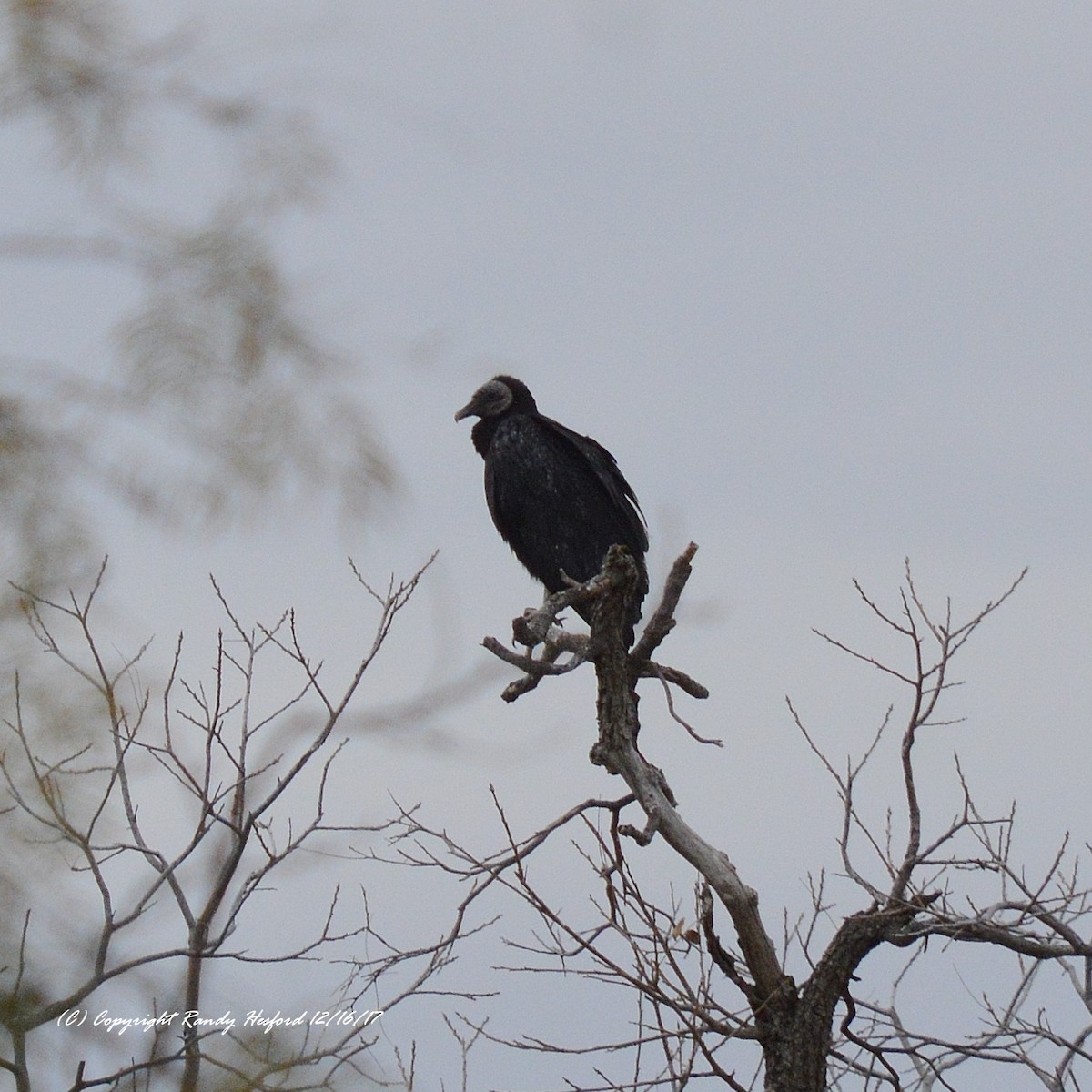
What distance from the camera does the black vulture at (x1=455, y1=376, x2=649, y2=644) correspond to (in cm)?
521

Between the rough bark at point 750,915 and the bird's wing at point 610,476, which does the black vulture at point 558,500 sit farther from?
the rough bark at point 750,915

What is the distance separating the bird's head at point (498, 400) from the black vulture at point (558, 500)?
0.21 metres

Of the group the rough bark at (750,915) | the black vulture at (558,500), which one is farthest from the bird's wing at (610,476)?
the rough bark at (750,915)

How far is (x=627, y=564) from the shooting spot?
3738mm

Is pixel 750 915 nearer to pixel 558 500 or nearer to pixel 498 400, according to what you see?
pixel 558 500

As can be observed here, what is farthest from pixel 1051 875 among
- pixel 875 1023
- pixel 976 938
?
pixel 875 1023

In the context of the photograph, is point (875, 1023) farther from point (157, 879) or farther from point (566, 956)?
point (157, 879)

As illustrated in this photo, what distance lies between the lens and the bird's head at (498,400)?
5.64m

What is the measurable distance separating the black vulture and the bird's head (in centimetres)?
21

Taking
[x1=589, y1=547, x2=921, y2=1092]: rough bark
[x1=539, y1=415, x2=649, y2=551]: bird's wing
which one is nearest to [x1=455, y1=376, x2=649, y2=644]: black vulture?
[x1=539, y1=415, x2=649, y2=551]: bird's wing

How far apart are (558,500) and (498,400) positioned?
650mm

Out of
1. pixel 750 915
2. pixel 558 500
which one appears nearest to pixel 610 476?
pixel 558 500

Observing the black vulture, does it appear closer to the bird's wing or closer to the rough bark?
the bird's wing

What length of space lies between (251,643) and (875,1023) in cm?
183
